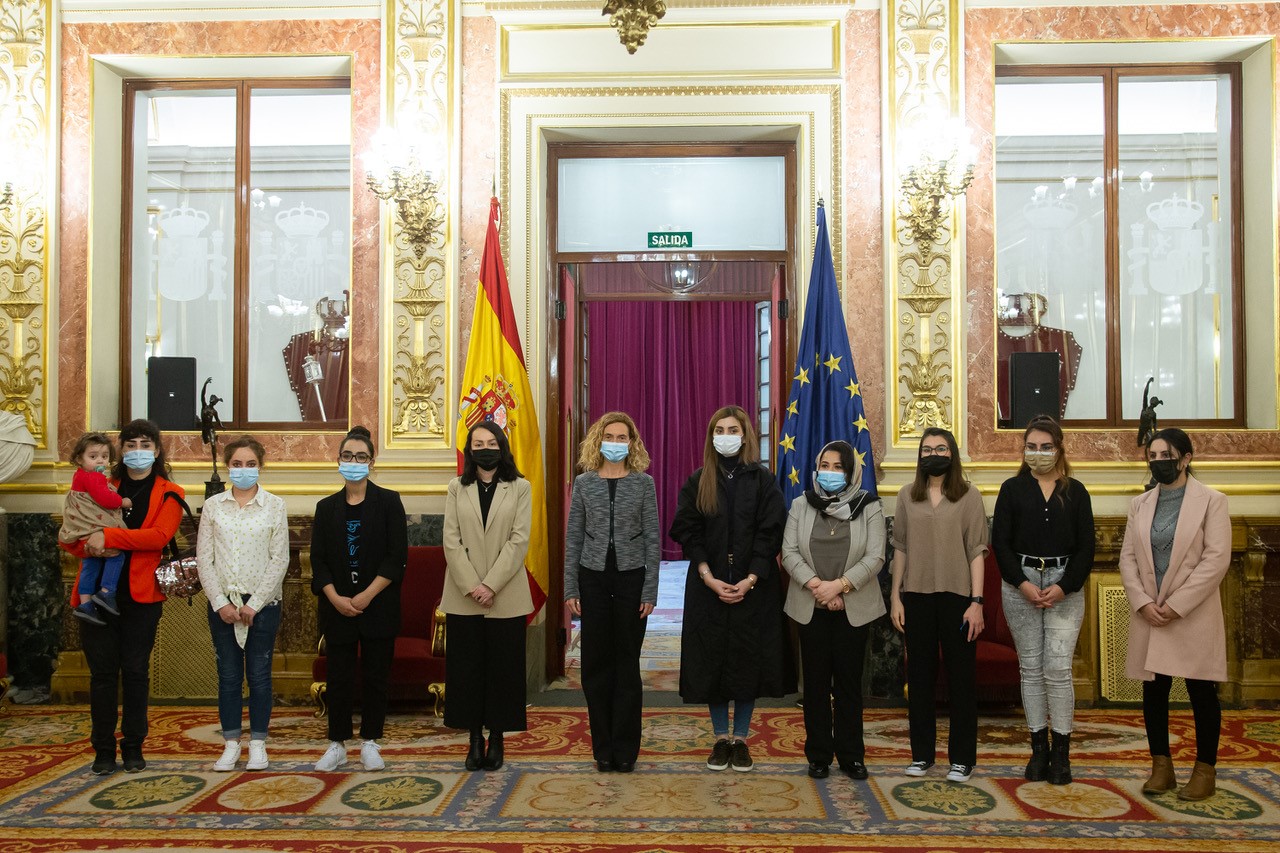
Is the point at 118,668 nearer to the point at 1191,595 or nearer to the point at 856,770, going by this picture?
the point at 856,770

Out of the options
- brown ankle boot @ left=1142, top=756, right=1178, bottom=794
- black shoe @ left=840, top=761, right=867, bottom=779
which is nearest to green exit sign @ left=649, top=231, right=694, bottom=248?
black shoe @ left=840, top=761, right=867, bottom=779

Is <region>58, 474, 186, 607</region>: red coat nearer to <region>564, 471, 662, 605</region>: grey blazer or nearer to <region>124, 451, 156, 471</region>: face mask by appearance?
<region>124, 451, 156, 471</region>: face mask

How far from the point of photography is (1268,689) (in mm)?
6062

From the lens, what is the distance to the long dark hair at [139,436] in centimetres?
479

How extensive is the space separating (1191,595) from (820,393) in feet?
7.71

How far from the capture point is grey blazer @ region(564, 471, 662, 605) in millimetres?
4723

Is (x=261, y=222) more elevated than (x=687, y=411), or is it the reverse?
(x=261, y=222)

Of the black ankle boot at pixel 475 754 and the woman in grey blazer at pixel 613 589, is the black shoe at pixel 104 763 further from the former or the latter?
the woman in grey blazer at pixel 613 589

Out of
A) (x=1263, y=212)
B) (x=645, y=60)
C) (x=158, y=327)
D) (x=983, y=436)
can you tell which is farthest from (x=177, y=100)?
(x=1263, y=212)

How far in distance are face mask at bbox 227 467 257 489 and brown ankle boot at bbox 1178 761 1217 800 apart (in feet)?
13.6

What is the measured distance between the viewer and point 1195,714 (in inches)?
169

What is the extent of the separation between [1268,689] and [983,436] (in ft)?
6.88

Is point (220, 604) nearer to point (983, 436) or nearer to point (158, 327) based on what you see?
point (158, 327)

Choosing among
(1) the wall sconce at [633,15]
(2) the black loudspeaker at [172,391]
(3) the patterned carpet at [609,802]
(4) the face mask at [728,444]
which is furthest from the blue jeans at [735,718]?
(2) the black loudspeaker at [172,391]
